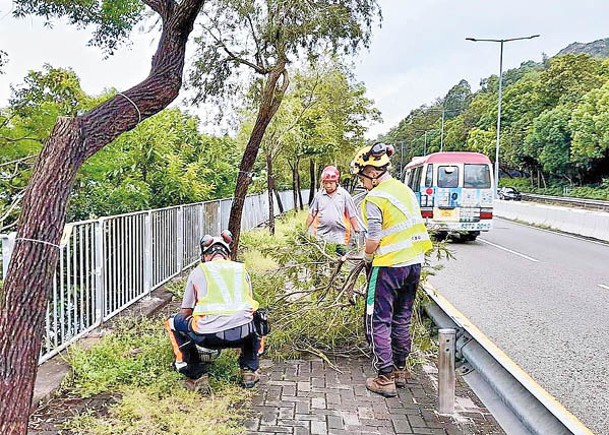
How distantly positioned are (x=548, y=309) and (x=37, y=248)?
708 centimetres

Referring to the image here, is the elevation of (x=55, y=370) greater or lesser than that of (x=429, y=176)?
lesser

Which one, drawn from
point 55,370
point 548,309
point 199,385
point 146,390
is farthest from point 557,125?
point 55,370

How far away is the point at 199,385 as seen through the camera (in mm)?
4500

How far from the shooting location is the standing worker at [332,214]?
7172 millimetres

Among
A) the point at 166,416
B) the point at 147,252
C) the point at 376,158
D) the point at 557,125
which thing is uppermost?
the point at 557,125


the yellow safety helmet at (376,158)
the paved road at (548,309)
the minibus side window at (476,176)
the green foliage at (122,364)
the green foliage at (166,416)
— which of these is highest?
the yellow safety helmet at (376,158)

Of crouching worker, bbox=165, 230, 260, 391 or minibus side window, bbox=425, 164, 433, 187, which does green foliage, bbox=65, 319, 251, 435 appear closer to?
crouching worker, bbox=165, 230, 260, 391

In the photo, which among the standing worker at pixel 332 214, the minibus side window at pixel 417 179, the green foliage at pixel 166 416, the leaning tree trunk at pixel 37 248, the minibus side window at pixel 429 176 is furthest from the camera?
the minibus side window at pixel 417 179

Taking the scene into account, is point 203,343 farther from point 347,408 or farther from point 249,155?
point 249,155

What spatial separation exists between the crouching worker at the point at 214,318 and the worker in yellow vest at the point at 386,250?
1.02 meters

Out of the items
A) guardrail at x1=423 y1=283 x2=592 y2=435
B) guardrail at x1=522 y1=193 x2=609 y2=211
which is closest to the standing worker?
guardrail at x1=423 y1=283 x2=592 y2=435

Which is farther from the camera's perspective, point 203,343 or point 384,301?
point 384,301

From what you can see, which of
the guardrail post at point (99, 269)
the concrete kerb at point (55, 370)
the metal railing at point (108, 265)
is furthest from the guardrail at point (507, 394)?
the guardrail post at point (99, 269)

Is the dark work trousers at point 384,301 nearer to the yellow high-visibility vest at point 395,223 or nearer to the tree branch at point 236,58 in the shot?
the yellow high-visibility vest at point 395,223
